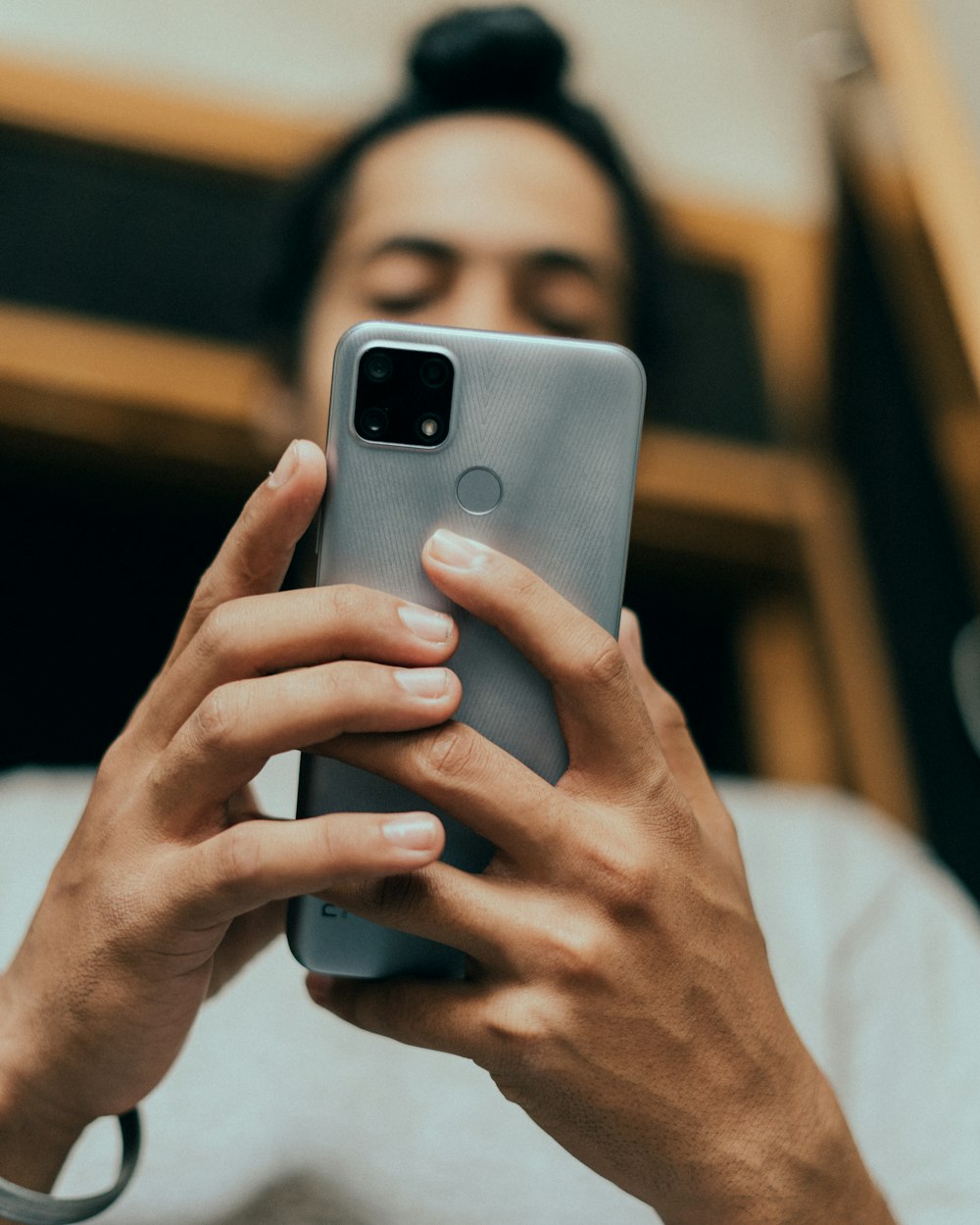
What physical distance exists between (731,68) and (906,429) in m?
0.68

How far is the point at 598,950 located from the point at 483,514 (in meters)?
0.16

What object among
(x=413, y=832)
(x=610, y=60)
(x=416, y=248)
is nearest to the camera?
(x=413, y=832)

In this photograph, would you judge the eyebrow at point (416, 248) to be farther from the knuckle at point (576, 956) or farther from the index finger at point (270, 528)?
the knuckle at point (576, 956)

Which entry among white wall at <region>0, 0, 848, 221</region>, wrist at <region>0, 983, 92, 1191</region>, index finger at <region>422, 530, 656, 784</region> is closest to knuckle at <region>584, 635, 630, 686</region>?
index finger at <region>422, 530, 656, 784</region>

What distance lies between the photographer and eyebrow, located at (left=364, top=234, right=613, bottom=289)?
2.59ft

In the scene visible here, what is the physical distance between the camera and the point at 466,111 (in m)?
0.87

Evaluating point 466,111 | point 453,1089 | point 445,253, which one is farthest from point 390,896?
point 466,111

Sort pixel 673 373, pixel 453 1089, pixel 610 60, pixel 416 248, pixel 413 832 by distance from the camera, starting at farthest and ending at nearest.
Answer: pixel 610 60 < pixel 673 373 < pixel 416 248 < pixel 453 1089 < pixel 413 832

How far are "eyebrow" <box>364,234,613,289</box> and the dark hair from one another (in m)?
0.09

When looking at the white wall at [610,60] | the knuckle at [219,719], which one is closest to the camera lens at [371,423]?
the knuckle at [219,719]

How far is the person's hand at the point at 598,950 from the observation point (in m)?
0.33

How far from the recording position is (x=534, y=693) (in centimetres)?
36

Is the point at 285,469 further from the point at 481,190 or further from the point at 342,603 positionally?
the point at 481,190

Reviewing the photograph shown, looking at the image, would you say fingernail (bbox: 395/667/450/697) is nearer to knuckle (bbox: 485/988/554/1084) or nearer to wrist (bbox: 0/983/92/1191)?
knuckle (bbox: 485/988/554/1084)
